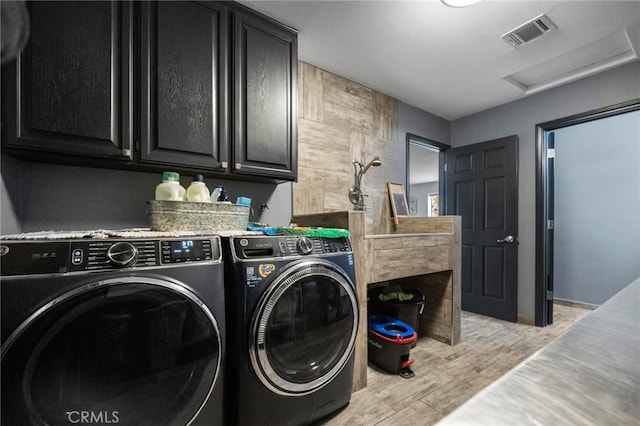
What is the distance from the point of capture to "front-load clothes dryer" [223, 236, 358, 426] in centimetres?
112

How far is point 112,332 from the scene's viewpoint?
86 cm

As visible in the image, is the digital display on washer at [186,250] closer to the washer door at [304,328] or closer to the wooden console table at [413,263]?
the washer door at [304,328]

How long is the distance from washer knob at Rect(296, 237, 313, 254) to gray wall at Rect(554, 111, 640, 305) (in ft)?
13.0

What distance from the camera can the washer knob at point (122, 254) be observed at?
0.88 metres

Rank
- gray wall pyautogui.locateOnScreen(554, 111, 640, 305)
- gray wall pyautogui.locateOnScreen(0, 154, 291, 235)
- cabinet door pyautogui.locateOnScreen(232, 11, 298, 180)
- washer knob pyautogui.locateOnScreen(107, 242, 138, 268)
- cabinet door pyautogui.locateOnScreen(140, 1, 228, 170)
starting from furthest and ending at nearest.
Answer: gray wall pyautogui.locateOnScreen(554, 111, 640, 305) → cabinet door pyautogui.locateOnScreen(232, 11, 298, 180) → cabinet door pyautogui.locateOnScreen(140, 1, 228, 170) → gray wall pyautogui.locateOnScreen(0, 154, 291, 235) → washer knob pyautogui.locateOnScreen(107, 242, 138, 268)

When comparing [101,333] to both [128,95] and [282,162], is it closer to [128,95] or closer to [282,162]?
[128,95]

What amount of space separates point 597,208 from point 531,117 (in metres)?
1.63

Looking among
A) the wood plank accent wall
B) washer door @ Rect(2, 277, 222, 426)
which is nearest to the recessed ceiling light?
the wood plank accent wall

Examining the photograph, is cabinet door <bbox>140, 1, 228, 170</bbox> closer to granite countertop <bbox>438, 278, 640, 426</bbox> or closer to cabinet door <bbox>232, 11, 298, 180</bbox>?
cabinet door <bbox>232, 11, 298, 180</bbox>

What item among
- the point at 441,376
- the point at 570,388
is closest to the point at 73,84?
the point at 570,388

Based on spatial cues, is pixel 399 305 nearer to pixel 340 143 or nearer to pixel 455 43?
pixel 340 143

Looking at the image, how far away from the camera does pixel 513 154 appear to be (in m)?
2.96

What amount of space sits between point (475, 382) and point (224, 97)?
240 centimetres

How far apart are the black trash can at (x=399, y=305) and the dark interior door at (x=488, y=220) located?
135 cm
